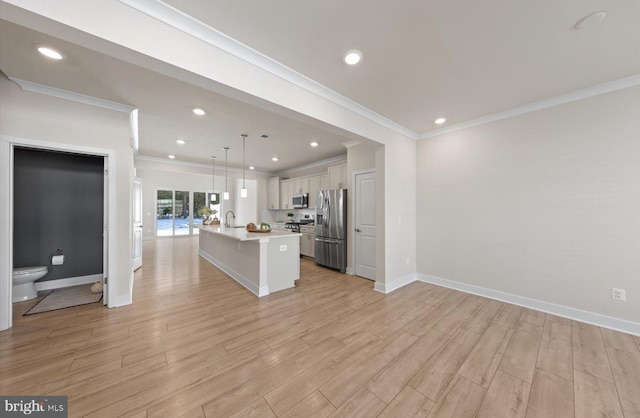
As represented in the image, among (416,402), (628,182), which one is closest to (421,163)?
(628,182)

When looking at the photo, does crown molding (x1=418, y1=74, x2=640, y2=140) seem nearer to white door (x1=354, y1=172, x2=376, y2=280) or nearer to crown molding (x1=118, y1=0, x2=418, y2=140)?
white door (x1=354, y1=172, x2=376, y2=280)

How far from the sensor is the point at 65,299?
3.28 metres

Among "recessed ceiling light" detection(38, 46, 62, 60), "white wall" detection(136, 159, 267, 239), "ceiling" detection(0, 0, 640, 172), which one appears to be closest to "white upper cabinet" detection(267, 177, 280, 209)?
"white wall" detection(136, 159, 267, 239)

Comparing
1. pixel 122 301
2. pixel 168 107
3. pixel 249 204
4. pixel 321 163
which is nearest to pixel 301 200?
pixel 321 163

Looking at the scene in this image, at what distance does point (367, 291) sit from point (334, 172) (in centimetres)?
296

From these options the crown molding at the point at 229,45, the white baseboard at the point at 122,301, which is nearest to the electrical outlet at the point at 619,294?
the crown molding at the point at 229,45

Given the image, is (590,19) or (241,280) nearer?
(590,19)

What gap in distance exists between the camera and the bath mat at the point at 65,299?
2.99m

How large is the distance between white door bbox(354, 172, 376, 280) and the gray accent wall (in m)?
4.90

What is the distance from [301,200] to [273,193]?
6.65 ft

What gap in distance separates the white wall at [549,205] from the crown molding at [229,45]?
Result: 2266 mm

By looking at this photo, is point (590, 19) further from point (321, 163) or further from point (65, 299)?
point (65, 299)

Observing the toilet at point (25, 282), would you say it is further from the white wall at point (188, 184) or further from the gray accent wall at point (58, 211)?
the white wall at point (188, 184)

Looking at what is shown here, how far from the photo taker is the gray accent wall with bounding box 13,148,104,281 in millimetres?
3494
